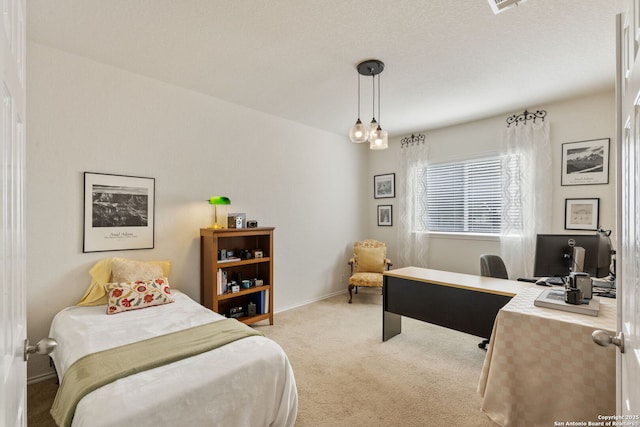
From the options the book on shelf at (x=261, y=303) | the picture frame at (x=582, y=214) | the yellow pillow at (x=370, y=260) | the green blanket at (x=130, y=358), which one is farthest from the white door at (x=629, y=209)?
the yellow pillow at (x=370, y=260)

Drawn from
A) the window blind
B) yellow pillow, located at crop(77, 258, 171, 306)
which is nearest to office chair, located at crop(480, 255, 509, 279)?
the window blind

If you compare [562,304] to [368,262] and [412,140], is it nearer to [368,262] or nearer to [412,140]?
[368,262]

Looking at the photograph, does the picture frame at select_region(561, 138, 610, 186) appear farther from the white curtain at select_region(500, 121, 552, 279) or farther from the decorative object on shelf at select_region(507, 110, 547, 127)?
the decorative object on shelf at select_region(507, 110, 547, 127)

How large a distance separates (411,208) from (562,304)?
3162 millimetres

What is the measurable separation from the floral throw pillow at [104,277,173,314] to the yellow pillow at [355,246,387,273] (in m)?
2.91

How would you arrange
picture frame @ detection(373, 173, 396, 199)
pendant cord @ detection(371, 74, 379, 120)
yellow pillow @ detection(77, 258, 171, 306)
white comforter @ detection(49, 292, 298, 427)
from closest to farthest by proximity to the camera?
white comforter @ detection(49, 292, 298, 427) < yellow pillow @ detection(77, 258, 171, 306) < pendant cord @ detection(371, 74, 379, 120) < picture frame @ detection(373, 173, 396, 199)

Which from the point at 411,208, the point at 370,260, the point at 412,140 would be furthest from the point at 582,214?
the point at 370,260

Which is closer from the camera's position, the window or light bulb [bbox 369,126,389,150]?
light bulb [bbox 369,126,389,150]

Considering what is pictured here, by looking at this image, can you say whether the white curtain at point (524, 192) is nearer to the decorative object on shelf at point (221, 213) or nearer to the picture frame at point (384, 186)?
the picture frame at point (384, 186)

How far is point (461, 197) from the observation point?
4445mm

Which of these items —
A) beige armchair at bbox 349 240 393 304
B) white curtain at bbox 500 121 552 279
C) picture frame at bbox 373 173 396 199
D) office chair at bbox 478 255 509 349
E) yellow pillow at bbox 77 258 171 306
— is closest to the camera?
yellow pillow at bbox 77 258 171 306

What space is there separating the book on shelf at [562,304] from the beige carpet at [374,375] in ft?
2.81

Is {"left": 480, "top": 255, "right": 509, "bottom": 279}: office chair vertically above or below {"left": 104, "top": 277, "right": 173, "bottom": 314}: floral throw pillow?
above

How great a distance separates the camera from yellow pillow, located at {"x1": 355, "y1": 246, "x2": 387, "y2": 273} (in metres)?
4.68
